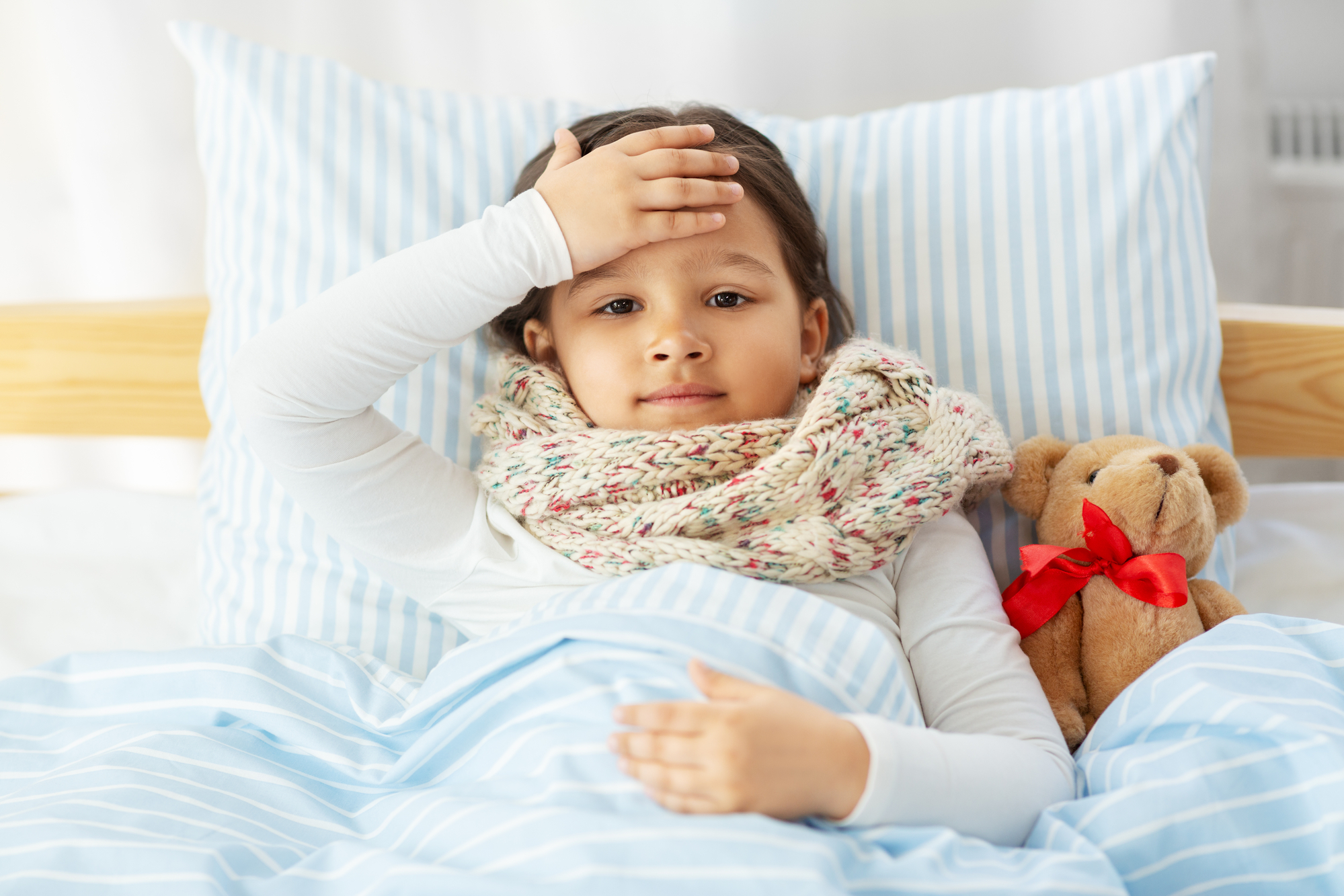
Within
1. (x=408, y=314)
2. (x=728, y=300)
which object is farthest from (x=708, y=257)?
(x=408, y=314)

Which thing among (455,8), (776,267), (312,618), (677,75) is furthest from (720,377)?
(455,8)

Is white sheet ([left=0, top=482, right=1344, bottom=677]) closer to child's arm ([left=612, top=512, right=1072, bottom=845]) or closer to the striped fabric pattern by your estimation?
the striped fabric pattern

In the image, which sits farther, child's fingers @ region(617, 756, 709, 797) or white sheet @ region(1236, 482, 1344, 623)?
white sheet @ region(1236, 482, 1344, 623)

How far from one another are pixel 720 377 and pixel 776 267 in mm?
142

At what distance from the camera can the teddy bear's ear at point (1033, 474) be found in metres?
0.96

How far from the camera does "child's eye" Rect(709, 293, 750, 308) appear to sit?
0.92 meters

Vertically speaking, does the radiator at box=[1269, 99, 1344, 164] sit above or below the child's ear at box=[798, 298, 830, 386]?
above

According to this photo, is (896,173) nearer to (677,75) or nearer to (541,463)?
(677,75)

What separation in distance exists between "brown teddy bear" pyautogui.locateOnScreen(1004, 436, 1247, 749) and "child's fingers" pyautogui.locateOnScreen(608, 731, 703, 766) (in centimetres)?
42

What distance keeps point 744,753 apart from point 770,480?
267 millimetres

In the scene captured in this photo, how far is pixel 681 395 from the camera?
883mm

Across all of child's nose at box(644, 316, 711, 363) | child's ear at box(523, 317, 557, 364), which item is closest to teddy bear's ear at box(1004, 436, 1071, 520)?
child's nose at box(644, 316, 711, 363)

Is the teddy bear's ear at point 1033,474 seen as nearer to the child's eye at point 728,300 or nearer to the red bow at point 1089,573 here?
the red bow at point 1089,573

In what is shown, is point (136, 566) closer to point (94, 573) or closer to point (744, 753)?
point (94, 573)
